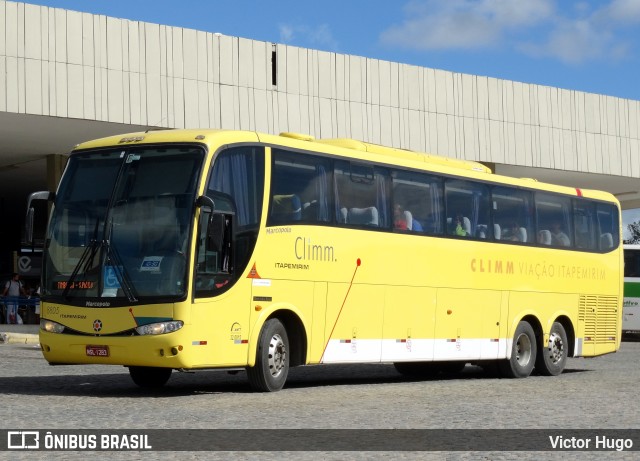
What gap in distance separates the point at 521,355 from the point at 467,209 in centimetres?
296

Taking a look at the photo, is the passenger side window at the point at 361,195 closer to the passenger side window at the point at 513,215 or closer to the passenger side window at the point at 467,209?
the passenger side window at the point at 467,209

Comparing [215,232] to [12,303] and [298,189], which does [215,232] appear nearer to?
[298,189]

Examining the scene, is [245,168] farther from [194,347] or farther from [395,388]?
[395,388]

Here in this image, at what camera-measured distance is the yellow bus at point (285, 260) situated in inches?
595

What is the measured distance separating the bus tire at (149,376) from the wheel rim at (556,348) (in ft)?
26.3

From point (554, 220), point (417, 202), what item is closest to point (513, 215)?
point (554, 220)

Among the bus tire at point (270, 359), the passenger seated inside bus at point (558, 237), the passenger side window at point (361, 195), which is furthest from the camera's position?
the passenger seated inside bus at point (558, 237)

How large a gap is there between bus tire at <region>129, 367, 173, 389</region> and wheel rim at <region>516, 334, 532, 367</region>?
279 inches

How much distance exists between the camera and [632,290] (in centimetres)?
4366

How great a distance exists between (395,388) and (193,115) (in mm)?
22329

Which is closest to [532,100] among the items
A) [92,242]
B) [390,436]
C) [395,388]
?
[395,388]

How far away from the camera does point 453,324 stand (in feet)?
66.7

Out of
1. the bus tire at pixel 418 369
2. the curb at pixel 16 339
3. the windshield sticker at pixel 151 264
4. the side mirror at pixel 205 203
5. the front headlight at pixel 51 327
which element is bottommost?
the bus tire at pixel 418 369

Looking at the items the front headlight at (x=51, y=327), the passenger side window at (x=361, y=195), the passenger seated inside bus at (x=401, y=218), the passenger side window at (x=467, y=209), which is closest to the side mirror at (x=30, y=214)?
the front headlight at (x=51, y=327)
